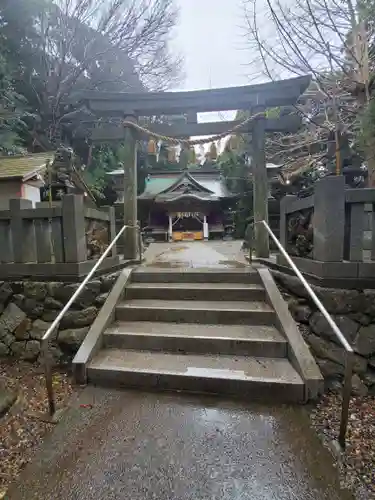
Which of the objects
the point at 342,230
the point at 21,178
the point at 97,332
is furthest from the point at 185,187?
the point at 97,332

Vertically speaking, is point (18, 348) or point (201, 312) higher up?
point (201, 312)

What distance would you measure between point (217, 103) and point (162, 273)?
3.29 metres

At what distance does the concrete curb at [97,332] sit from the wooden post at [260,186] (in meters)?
2.53

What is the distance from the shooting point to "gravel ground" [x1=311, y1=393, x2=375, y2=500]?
68.2 inches

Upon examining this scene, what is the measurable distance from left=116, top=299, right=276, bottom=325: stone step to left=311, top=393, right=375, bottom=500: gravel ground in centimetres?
105

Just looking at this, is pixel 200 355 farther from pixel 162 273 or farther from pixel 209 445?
pixel 162 273

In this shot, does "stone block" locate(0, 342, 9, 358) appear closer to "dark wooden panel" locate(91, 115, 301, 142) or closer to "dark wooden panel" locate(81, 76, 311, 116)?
"dark wooden panel" locate(91, 115, 301, 142)

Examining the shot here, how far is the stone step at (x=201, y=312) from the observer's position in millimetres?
3318

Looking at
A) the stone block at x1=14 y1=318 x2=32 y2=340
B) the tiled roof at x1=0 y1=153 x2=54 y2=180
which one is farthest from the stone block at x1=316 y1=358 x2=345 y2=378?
the tiled roof at x1=0 y1=153 x2=54 y2=180

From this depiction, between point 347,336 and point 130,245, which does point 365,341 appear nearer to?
point 347,336

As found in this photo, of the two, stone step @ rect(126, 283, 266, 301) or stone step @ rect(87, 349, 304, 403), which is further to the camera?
stone step @ rect(126, 283, 266, 301)

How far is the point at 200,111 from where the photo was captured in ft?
16.7

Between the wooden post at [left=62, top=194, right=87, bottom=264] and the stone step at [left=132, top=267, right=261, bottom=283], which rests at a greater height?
the wooden post at [left=62, top=194, right=87, bottom=264]

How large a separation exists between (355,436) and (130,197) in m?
4.65
